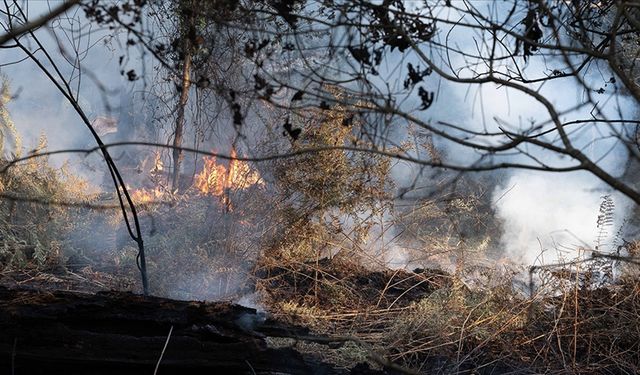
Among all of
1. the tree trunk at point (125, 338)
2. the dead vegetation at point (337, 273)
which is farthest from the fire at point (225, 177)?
the tree trunk at point (125, 338)

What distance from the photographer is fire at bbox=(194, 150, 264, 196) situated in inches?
A: 310

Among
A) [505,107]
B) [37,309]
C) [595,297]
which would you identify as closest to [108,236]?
[37,309]

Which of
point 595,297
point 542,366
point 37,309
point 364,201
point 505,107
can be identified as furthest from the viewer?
point 505,107

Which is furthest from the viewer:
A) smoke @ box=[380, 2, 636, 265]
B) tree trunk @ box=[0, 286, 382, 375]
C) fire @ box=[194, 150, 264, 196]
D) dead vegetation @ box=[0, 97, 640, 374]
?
smoke @ box=[380, 2, 636, 265]

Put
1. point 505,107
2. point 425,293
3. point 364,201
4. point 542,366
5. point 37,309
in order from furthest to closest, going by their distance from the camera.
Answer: point 505,107
point 364,201
point 425,293
point 542,366
point 37,309

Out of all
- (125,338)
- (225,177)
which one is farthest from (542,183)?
(125,338)

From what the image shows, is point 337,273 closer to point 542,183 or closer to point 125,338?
point 125,338

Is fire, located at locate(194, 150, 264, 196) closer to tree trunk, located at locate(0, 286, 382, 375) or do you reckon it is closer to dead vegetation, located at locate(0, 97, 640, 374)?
dead vegetation, located at locate(0, 97, 640, 374)

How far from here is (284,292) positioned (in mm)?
7480

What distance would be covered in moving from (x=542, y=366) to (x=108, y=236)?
578 centimetres

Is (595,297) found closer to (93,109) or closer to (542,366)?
(542,366)

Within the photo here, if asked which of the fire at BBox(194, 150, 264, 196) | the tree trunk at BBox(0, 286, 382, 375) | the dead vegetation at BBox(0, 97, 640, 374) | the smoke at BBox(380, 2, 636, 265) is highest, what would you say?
the smoke at BBox(380, 2, 636, 265)

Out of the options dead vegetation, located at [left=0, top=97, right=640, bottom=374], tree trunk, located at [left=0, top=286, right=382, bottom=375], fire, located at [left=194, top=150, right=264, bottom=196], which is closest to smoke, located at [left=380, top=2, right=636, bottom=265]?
dead vegetation, located at [left=0, top=97, right=640, bottom=374]

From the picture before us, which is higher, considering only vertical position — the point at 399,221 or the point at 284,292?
the point at 399,221
